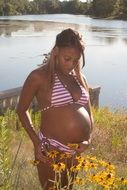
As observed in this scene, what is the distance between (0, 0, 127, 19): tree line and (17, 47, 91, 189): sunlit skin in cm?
9543

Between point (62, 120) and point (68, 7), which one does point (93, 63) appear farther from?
point (68, 7)

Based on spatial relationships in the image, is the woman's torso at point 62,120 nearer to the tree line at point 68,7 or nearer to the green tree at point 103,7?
the tree line at point 68,7

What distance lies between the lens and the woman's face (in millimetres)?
3133

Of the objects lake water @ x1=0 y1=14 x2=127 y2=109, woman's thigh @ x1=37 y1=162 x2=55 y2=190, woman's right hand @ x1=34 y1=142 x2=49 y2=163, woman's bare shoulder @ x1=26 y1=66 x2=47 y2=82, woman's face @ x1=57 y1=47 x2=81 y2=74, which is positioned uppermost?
woman's face @ x1=57 y1=47 x2=81 y2=74

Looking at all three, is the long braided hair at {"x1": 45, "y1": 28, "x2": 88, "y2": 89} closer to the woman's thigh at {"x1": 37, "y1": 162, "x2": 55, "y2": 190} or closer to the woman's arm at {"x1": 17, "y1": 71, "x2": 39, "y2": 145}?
the woman's arm at {"x1": 17, "y1": 71, "x2": 39, "y2": 145}

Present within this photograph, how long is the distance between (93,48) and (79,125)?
32.7m

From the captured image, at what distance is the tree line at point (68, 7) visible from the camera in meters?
102

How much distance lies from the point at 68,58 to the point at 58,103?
0.31 metres

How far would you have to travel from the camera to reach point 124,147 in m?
7.53

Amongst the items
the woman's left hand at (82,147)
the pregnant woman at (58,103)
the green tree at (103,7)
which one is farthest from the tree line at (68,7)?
the woman's left hand at (82,147)

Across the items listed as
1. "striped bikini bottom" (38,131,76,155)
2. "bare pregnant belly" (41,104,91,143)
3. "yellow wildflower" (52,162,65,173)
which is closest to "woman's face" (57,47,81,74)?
"bare pregnant belly" (41,104,91,143)

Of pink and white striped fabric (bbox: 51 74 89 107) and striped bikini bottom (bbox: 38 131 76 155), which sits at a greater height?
A: pink and white striped fabric (bbox: 51 74 89 107)

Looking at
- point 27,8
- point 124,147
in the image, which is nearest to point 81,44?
point 124,147

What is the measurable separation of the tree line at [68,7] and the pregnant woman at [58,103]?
3757 inches
